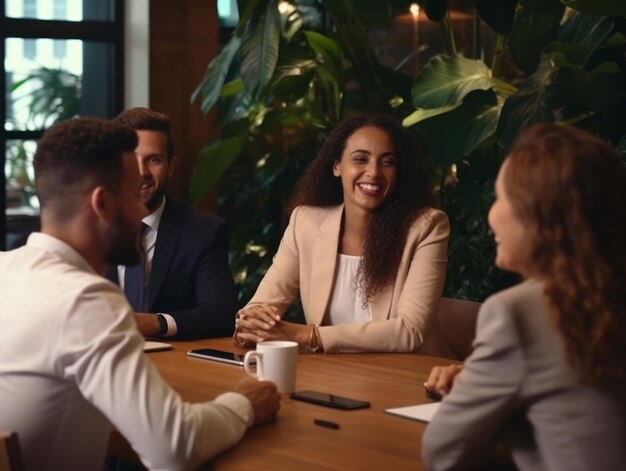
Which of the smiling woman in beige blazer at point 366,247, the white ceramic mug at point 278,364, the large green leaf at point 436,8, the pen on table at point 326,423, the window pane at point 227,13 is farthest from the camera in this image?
the window pane at point 227,13

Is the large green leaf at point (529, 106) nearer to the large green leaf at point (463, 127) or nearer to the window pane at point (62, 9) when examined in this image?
the large green leaf at point (463, 127)

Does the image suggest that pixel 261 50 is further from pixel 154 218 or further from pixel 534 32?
pixel 154 218

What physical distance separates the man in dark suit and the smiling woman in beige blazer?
14 centimetres

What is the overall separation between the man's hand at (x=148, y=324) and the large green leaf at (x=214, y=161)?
7.14 ft

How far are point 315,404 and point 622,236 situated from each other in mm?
885

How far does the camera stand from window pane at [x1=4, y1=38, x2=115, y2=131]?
5535 millimetres

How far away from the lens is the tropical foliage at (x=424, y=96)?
4043mm

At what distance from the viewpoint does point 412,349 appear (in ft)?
10.2

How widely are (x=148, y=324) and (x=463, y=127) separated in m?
1.77

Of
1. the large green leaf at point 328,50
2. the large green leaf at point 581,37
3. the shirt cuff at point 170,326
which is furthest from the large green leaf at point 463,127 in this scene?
the shirt cuff at point 170,326

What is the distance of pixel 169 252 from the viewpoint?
3484 mm

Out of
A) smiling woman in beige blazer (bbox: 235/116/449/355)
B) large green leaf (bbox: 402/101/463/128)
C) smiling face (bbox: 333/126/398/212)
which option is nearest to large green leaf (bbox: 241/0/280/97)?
large green leaf (bbox: 402/101/463/128)

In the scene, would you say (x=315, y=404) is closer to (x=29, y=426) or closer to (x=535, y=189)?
(x=29, y=426)

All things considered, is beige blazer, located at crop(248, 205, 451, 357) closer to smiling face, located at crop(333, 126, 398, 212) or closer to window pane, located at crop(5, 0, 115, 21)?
smiling face, located at crop(333, 126, 398, 212)
